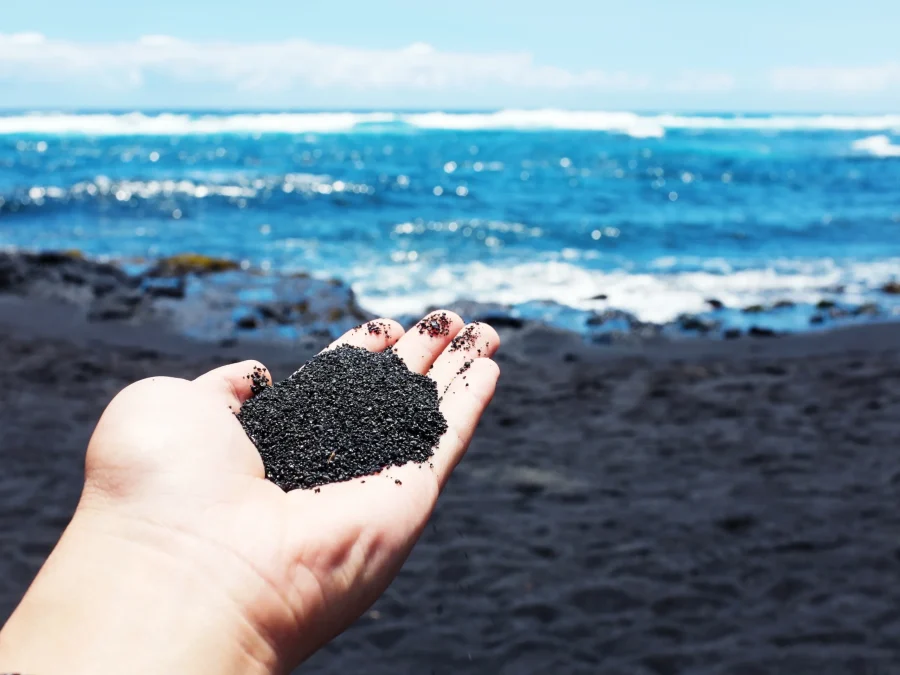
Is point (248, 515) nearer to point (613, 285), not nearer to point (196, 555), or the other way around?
point (196, 555)

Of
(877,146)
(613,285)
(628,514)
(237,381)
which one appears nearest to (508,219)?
(613,285)

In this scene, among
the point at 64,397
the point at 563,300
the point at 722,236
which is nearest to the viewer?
the point at 64,397

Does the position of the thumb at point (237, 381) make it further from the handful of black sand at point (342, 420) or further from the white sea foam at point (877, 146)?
the white sea foam at point (877, 146)

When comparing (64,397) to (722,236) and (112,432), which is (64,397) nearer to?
(112,432)

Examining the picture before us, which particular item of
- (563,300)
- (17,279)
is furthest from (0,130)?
(563,300)

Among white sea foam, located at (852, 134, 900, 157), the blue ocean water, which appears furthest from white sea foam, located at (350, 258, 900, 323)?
white sea foam, located at (852, 134, 900, 157)

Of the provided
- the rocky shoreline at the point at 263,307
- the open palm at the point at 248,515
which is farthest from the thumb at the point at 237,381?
the rocky shoreline at the point at 263,307

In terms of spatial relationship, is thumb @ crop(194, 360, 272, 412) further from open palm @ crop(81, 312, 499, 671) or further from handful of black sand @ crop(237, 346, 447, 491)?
open palm @ crop(81, 312, 499, 671)
